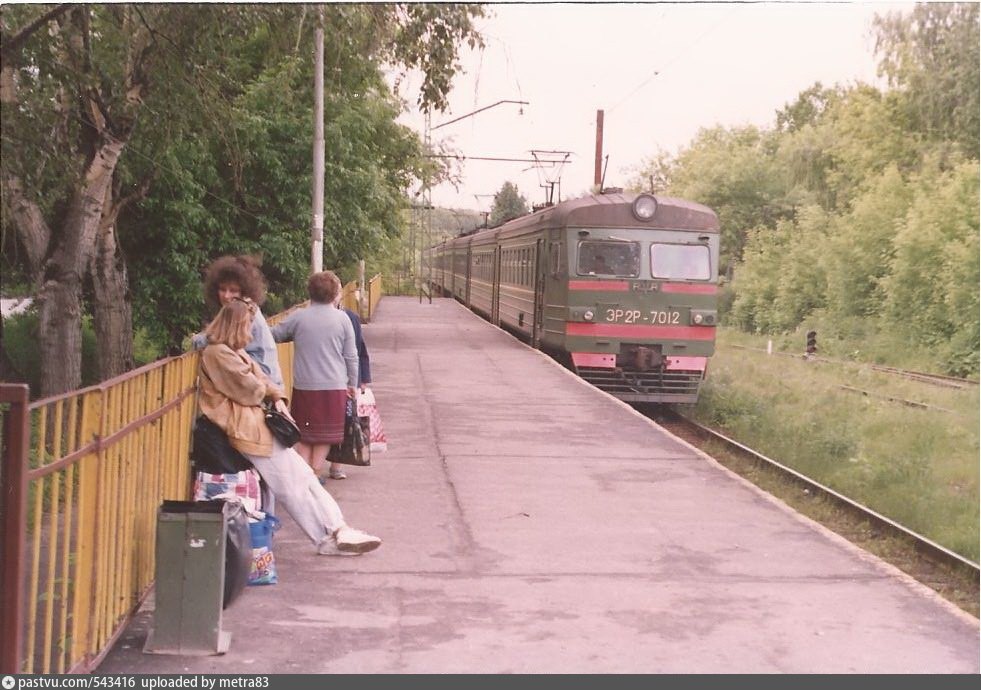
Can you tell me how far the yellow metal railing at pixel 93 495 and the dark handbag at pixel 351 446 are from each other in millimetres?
2323

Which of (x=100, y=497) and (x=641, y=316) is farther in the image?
(x=641, y=316)

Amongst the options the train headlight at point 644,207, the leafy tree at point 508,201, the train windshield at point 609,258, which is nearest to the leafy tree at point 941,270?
the train headlight at point 644,207

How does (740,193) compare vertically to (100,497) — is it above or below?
above

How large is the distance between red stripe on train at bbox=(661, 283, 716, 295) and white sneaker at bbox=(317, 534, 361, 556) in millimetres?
12384

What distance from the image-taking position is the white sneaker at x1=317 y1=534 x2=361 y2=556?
286 inches

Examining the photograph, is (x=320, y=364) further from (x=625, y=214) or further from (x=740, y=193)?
(x=740, y=193)

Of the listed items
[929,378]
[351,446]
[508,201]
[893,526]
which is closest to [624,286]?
[893,526]

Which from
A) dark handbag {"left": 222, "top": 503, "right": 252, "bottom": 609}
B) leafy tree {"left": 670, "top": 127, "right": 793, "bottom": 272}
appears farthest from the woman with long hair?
leafy tree {"left": 670, "top": 127, "right": 793, "bottom": 272}

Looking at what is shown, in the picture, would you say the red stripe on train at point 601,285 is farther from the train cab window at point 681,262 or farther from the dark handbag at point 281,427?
the dark handbag at point 281,427

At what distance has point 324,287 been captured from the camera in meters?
8.73

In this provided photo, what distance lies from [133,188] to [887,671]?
50.9 feet

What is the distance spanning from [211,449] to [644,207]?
1352cm

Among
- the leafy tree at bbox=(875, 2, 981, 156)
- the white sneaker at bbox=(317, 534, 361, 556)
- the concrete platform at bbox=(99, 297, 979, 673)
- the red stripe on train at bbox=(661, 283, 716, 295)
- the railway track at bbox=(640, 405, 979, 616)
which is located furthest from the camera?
the leafy tree at bbox=(875, 2, 981, 156)

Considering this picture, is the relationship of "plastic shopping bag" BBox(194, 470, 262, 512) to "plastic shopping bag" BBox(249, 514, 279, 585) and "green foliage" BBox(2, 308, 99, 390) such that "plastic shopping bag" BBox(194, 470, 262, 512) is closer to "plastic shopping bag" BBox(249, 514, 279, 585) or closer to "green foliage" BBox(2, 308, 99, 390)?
"plastic shopping bag" BBox(249, 514, 279, 585)
